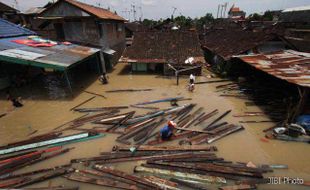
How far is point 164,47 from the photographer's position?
23.3 metres

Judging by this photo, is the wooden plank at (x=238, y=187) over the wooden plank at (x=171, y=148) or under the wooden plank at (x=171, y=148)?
under

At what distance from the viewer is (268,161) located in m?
8.62

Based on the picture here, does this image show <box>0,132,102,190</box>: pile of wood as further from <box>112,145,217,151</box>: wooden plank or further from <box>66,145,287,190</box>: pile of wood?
<box>112,145,217,151</box>: wooden plank

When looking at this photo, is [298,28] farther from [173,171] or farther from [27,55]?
[27,55]

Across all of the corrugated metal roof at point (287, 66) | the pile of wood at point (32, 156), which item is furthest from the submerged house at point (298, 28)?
the pile of wood at point (32, 156)

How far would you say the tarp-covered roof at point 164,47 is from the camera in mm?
22023

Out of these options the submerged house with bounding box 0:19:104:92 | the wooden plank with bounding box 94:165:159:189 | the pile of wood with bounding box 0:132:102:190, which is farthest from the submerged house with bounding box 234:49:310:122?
the submerged house with bounding box 0:19:104:92

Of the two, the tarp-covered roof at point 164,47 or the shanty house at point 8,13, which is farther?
the shanty house at point 8,13

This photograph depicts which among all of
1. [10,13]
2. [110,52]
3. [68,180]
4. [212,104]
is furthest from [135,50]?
[10,13]

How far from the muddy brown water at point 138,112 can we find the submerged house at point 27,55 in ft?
6.52

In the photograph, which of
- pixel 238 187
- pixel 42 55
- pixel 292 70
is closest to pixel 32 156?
pixel 238 187

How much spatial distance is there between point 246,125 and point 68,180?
381 inches

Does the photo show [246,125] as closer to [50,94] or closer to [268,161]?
[268,161]

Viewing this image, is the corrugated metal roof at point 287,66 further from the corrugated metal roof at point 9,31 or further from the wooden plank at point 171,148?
the corrugated metal roof at point 9,31
